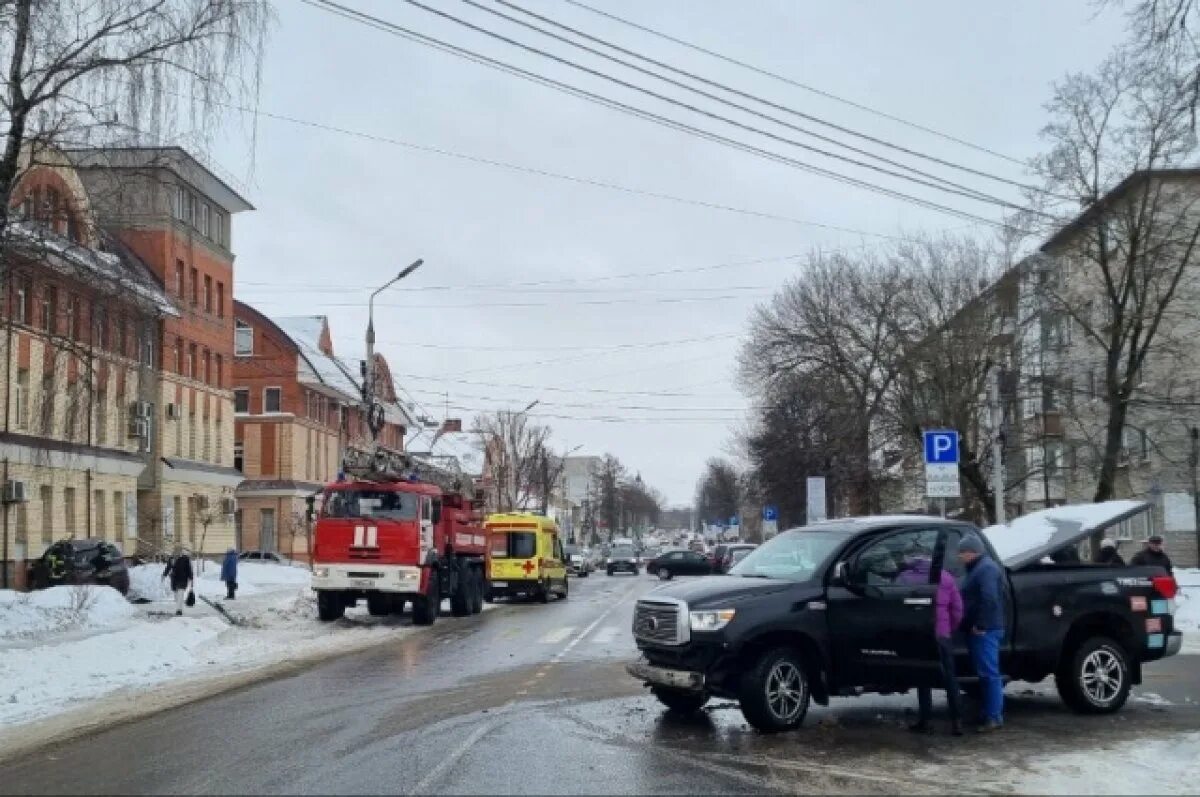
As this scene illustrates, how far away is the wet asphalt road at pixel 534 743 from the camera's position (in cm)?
888

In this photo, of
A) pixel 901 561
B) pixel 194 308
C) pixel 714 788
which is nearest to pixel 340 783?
pixel 714 788

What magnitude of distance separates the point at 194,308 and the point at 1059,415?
3259 centimetres

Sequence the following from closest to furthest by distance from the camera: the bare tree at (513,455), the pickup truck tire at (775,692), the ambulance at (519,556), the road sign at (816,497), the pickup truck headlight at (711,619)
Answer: the pickup truck tire at (775,692)
the pickup truck headlight at (711,619)
the ambulance at (519,556)
the road sign at (816,497)
the bare tree at (513,455)

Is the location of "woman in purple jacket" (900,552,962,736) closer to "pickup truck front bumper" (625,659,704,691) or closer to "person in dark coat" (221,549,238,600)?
"pickup truck front bumper" (625,659,704,691)

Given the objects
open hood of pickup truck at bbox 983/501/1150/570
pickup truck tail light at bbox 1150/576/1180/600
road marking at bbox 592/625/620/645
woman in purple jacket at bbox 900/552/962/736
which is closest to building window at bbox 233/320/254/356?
road marking at bbox 592/625/620/645

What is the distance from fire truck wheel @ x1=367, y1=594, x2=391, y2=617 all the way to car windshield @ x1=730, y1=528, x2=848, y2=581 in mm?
16985

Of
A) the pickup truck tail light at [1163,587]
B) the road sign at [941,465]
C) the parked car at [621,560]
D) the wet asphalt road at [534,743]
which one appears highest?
the road sign at [941,465]

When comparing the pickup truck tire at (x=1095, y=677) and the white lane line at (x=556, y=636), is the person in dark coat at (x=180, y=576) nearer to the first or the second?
the white lane line at (x=556, y=636)

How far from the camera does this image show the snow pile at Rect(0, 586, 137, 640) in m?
23.5

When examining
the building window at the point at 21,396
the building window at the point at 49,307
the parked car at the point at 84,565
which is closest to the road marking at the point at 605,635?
the building window at the point at 49,307

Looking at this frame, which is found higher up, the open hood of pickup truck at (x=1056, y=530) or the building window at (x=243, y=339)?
the building window at (x=243, y=339)

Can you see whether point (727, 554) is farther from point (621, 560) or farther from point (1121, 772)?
point (1121, 772)

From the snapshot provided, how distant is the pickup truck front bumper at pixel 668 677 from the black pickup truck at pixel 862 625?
0.02 metres

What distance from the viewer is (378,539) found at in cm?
2630
